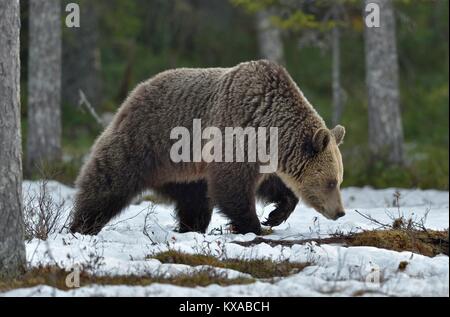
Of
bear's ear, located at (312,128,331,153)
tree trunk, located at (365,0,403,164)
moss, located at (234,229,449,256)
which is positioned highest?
tree trunk, located at (365,0,403,164)

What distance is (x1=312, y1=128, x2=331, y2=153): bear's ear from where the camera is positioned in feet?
25.8

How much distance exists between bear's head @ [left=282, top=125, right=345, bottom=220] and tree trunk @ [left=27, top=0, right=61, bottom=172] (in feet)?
20.5

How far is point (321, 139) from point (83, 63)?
472 inches

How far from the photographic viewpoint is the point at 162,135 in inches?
333

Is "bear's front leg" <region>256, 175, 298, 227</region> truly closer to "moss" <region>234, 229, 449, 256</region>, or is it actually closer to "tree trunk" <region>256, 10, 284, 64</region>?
"moss" <region>234, 229, 449, 256</region>

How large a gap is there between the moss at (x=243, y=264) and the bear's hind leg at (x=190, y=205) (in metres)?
2.02

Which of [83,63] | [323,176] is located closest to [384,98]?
[323,176]

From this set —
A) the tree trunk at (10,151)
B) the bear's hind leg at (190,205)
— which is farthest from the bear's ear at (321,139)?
the tree trunk at (10,151)

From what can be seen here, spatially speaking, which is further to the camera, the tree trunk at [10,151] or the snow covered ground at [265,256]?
the tree trunk at [10,151]

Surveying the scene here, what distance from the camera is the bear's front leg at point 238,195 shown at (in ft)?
26.2

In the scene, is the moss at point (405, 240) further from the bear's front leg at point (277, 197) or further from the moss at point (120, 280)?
the moss at point (120, 280)

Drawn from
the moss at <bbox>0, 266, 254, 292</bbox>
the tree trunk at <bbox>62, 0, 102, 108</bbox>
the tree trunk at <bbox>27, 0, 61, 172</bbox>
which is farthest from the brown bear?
the tree trunk at <bbox>62, 0, 102, 108</bbox>

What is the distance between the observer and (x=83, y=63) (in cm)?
1895
